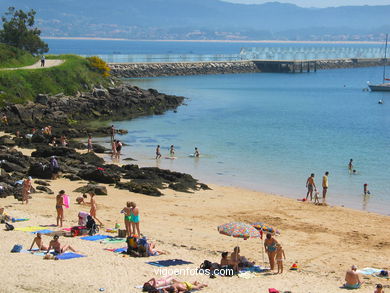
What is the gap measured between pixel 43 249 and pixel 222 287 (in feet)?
15.8

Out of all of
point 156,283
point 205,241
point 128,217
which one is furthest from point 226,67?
point 156,283

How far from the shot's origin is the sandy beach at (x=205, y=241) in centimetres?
1472

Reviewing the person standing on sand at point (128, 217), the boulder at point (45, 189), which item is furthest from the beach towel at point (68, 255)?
the boulder at point (45, 189)

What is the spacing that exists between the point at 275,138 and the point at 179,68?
193ft

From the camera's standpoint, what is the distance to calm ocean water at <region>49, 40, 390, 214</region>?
31109 millimetres

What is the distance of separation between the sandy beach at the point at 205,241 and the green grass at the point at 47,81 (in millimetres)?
22479

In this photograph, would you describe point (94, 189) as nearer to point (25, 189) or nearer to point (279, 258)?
point (25, 189)

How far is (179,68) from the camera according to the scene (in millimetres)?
102562

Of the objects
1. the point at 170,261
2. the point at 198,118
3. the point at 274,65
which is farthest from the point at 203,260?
the point at 274,65

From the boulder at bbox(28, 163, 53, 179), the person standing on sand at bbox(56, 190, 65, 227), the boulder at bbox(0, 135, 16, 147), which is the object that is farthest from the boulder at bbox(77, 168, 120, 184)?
the boulder at bbox(0, 135, 16, 147)

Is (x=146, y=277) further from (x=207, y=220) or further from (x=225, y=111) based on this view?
(x=225, y=111)

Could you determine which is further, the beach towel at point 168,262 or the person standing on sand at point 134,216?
the person standing on sand at point 134,216

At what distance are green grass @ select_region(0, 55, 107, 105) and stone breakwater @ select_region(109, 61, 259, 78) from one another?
2706 centimetres

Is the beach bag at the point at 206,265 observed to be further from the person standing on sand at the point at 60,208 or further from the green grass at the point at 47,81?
the green grass at the point at 47,81
